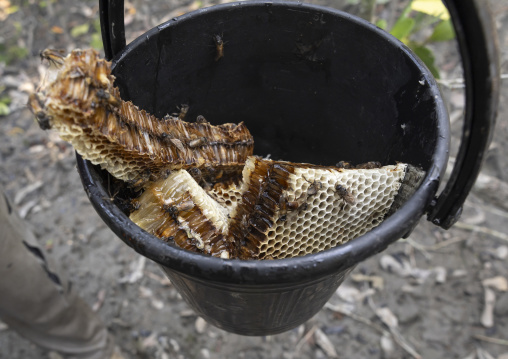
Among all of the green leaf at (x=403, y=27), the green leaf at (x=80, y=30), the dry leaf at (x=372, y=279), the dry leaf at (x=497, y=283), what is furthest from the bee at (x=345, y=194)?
the green leaf at (x=80, y=30)

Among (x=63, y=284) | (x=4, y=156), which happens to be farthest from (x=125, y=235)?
(x=4, y=156)

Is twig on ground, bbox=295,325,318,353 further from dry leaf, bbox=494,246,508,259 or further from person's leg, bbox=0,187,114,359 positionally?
dry leaf, bbox=494,246,508,259

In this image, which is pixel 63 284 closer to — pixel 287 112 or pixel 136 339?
pixel 136 339

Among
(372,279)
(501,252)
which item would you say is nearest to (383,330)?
(372,279)

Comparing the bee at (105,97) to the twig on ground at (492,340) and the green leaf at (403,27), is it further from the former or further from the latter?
the twig on ground at (492,340)

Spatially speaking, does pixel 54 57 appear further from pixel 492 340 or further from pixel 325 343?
pixel 492 340

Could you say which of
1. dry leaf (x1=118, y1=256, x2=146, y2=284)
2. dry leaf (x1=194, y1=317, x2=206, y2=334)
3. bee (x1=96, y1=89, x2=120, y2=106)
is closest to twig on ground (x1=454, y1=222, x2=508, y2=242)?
dry leaf (x1=194, y1=317, x2=206, y2=334)
